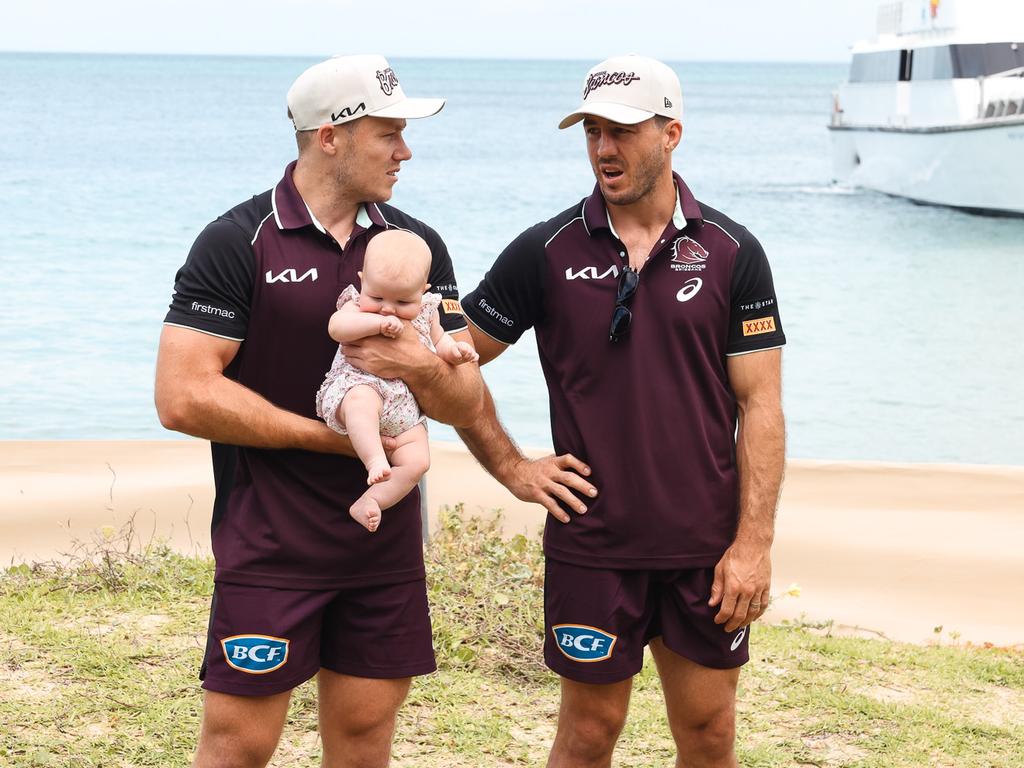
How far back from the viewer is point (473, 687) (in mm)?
5699

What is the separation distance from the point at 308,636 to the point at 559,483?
86cm

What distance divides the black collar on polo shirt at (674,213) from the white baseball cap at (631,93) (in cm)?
22

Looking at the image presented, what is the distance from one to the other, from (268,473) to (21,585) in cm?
365

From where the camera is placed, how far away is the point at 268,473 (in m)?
3.62

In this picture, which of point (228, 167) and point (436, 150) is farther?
point (436, 150)

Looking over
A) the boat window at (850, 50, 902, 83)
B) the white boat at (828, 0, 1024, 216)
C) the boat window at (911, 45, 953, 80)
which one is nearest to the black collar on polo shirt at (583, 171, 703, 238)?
the white boat at (828, 0, 1024, 216)

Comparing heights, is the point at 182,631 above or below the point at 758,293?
below

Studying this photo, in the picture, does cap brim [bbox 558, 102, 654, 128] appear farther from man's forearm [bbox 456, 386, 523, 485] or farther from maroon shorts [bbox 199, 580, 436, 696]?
maroon shorts [bbox 199, 580, 436, 696]

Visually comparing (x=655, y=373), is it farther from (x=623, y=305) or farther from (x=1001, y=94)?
(x=1001, y=94)

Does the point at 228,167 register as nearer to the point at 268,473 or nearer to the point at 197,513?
the point at 197,513

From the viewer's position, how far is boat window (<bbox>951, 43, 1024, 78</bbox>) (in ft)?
109

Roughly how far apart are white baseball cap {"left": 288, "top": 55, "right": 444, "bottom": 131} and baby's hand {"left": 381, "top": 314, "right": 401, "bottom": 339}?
0.55 metres

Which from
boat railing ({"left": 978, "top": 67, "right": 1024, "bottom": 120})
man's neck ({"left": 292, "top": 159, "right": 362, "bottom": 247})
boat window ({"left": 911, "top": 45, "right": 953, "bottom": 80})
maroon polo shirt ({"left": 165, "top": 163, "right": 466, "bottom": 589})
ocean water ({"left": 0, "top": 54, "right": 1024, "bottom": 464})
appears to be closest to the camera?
maroon polo shirt ({"left": 165, "top": 163, "right": 466, "bottom": 589})

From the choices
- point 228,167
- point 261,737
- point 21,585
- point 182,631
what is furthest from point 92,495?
point 228,167
